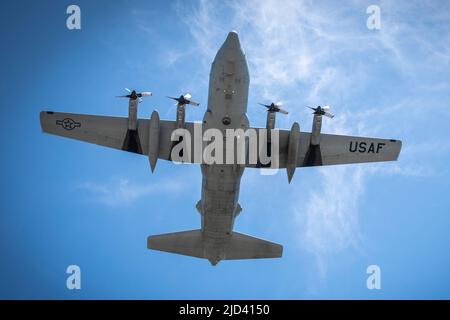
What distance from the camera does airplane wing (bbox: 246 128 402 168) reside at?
35688 mm

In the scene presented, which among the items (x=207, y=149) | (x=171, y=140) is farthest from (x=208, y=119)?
(x=171, y=140)

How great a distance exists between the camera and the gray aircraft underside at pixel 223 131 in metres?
31.2

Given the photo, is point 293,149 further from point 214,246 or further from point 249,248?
point 214,246

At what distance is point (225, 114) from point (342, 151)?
9.90 metres

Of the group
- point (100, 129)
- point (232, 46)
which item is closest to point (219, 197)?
point (100, 129)

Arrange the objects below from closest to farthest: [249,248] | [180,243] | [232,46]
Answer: [232,46] → [180,243] → [249,248]

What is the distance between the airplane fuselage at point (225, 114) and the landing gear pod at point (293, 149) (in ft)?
11.0

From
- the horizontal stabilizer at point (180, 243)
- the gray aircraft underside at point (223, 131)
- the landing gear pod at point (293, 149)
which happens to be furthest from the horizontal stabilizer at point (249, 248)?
the landing gear pod at point (293, 149)

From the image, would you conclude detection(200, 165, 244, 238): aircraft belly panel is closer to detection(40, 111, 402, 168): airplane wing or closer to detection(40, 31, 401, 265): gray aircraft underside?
detection(40, 31, 401, 265): gray aircraft underside

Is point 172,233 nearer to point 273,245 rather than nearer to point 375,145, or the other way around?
point 273,245

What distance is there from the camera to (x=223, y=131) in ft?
104

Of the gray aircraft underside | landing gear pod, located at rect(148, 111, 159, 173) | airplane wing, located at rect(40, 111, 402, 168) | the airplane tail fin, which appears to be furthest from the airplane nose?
the airplane tail fin

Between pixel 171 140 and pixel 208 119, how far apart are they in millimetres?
4114

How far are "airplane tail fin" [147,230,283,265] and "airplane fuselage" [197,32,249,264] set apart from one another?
2879 mm
